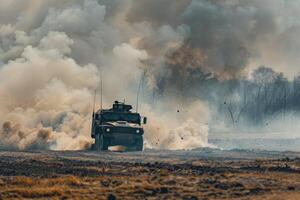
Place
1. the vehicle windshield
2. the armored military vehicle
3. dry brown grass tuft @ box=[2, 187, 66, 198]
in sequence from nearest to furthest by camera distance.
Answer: dry brown grass tuft @ box=[2, 187, 66, 198]
the armored military vehicle
the vehicle windshield

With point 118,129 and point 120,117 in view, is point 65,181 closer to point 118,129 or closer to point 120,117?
point 118,129

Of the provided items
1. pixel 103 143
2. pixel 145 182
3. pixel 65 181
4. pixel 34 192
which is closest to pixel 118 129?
pixel 103 143

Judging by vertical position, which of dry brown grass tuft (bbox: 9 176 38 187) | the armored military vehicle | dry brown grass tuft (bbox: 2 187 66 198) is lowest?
dry brown grass tuft (bbox: 2 187 66 198)

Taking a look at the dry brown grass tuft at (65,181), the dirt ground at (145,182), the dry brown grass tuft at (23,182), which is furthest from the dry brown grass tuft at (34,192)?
the dry brown grass tuft at (65,181)

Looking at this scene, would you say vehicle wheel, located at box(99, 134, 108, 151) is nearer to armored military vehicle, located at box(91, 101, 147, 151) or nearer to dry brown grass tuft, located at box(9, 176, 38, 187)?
armored military vehicle, located at box(91, 101, 147, 151)

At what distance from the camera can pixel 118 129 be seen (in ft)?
160

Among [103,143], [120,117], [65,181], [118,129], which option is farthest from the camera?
[120,117]

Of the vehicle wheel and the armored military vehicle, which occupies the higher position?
the armored military vehicle

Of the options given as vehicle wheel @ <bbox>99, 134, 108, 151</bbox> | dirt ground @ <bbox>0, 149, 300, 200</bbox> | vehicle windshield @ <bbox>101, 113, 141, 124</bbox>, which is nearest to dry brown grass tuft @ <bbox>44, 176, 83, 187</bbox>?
dirt ground @ <bbox>0, 149, 300, 200</bbox>

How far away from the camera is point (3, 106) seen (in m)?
84.8

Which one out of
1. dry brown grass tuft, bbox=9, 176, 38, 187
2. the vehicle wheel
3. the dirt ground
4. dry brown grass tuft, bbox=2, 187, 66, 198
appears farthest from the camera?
the vehicle wheel

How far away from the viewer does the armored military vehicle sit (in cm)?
4897

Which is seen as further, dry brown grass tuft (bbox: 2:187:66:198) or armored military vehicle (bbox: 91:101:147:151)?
armored military vehicle (bbox: 91:101:147:151)

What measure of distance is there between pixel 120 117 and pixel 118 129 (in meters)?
3.01
